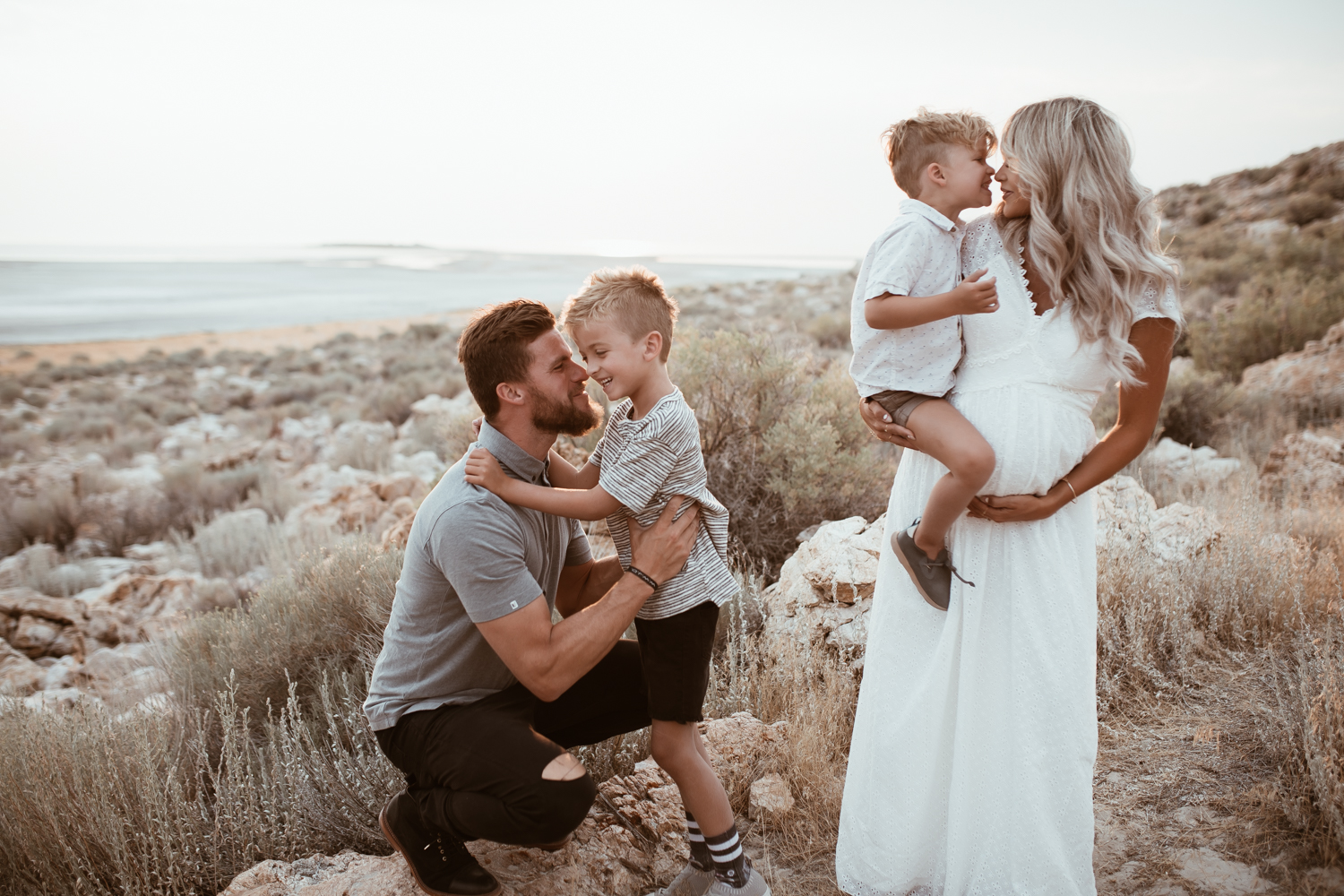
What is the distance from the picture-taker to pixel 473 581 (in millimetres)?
2309

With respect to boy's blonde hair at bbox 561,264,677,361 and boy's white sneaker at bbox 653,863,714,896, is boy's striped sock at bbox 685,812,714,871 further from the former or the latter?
boy's blonde hair at bbox 561,264,677,361

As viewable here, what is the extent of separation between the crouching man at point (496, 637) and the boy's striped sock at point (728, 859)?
1.44ft

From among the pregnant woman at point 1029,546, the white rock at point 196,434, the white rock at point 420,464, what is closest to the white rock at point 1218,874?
the pregnant woman at point 1029,546

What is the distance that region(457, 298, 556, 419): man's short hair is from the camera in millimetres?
2461

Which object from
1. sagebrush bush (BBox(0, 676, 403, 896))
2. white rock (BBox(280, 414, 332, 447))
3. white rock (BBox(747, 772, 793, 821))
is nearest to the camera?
sagebrush bush (BBox(0, 676, 403, 896))

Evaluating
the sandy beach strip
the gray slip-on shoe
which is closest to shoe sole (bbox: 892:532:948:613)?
the gray slip-on shoe

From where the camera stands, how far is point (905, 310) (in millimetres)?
2215

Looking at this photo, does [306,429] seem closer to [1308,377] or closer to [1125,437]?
[1125,437]

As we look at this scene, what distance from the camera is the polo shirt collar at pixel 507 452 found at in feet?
8.35

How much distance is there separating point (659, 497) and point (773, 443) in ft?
9.95

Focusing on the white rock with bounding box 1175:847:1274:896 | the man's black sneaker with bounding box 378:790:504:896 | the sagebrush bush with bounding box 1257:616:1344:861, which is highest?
the sagebrush bush with bounding box 1257:616:1344:861

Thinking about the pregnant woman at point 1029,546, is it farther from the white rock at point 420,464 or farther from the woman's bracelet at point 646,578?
the white rock at point 420,464

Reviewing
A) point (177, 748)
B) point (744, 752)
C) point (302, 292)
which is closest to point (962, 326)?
point (744, 752)

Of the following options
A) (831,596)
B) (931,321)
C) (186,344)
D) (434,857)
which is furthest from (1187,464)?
(186,344)
